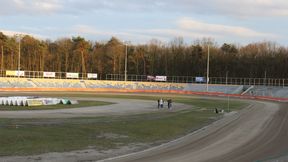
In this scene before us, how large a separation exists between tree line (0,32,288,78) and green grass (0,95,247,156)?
10225cm

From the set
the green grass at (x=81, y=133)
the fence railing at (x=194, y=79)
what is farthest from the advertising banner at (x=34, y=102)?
the fence railing at (x=194, y=79)

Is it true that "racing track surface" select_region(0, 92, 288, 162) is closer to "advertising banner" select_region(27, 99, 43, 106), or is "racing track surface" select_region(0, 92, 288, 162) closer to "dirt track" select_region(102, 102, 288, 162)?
"dirt track" select_region(102, 102, 288, 162)

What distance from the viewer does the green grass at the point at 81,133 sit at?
21359mm

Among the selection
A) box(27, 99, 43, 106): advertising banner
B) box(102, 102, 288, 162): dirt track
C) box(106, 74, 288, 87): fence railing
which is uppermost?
box(106, 74, 288, 87): fence railing

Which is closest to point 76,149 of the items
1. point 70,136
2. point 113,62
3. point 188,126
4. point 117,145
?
point 117,145

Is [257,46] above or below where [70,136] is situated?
above

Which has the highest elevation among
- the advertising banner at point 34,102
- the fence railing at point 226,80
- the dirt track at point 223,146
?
the fence railing at point 226,80

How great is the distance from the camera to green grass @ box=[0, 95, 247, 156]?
21359 mm

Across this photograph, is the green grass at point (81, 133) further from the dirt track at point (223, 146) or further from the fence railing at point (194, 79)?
the fence railing at point (194, 79)

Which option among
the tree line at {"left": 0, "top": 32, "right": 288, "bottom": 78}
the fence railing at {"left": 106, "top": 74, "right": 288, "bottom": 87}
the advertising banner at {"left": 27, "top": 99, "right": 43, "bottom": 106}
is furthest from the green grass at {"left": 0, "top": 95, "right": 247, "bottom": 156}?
the tree line at {"left": 0, "top": 32, "right": 288, "bottom": 78}

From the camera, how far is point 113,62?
479 ft

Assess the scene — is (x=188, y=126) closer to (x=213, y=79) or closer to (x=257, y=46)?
(x=213, y=79)

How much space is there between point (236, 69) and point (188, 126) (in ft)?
337

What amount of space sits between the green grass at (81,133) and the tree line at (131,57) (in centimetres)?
10225
